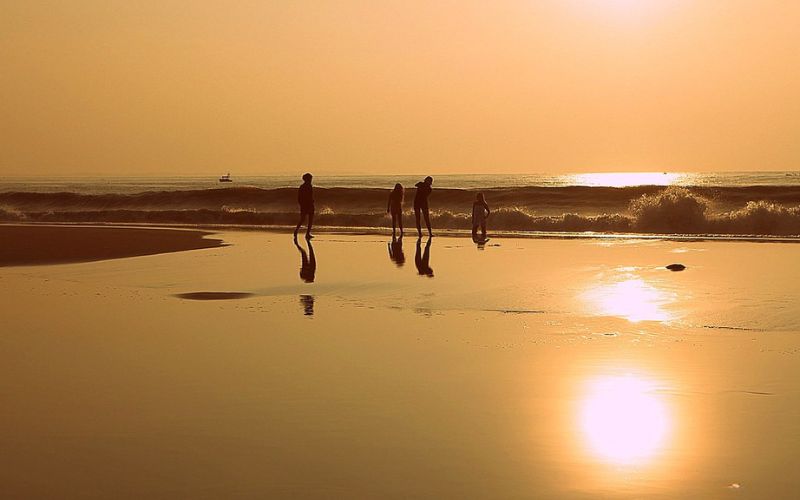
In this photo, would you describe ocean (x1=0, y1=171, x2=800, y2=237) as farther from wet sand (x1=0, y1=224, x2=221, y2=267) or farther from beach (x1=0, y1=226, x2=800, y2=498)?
beach (x1=0, y1=226, x2=800, y2=498)

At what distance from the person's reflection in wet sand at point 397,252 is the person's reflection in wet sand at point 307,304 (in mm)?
5802

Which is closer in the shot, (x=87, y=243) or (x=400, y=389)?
(x=400, y=389)

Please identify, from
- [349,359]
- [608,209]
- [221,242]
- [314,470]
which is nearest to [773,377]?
[349,359]

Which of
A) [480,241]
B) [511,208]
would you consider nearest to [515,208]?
[511,208]

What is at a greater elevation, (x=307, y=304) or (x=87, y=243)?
(x=307, y=304)

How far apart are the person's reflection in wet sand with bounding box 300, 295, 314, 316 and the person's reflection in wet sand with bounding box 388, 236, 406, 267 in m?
5.80

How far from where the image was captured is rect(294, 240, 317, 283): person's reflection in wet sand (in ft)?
58.8

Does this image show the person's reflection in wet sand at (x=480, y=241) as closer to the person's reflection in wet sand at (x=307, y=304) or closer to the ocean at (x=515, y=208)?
the ocean at (x=515, y=208)

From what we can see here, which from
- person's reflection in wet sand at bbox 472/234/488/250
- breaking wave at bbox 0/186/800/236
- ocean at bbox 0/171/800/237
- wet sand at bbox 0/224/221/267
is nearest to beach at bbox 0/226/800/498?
wet sand at bbox 0/224/221/267

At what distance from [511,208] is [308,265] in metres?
36.7

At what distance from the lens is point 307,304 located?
1400cm

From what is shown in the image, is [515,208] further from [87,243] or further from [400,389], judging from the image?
[400,389]

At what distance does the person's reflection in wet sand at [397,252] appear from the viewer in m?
21.6

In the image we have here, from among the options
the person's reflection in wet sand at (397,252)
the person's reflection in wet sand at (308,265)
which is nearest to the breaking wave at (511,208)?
the person's reflection in wet sand at (397,252)
